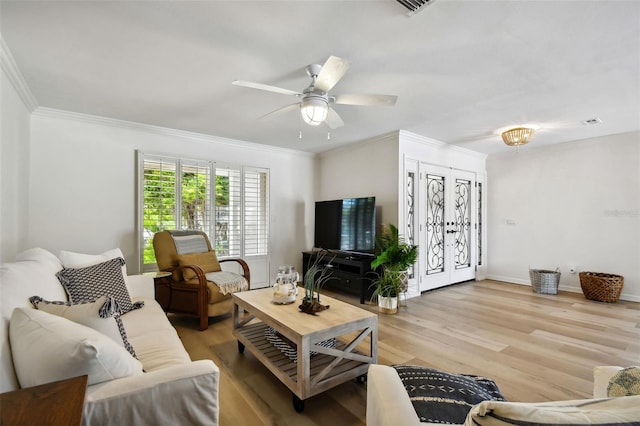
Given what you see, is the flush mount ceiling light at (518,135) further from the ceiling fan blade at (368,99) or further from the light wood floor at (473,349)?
the ceiling fan blade at (368,99)

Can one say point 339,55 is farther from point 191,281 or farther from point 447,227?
point 447,227

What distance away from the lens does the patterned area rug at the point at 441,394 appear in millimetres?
983

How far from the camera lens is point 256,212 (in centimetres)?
487

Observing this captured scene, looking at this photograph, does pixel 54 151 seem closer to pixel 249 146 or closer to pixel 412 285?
pixel 249 146

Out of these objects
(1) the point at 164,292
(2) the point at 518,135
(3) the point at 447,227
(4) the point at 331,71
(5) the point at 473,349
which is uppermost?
(2) the point at 518,135

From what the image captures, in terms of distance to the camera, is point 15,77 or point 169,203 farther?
point 169,203

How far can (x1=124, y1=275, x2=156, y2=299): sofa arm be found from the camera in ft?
8.84

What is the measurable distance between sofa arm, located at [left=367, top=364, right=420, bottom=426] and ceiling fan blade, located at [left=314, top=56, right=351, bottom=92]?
172cm

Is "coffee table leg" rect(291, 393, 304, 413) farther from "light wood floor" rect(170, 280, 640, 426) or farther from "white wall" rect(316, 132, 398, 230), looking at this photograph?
"white wall" rect(316, 132, 398, 230)

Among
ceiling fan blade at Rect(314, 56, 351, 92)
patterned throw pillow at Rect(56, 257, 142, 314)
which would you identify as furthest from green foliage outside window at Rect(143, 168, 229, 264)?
ceiling fan blade at Rect(314, 56, 351, 92)

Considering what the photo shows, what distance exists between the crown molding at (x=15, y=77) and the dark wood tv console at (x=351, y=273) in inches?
150

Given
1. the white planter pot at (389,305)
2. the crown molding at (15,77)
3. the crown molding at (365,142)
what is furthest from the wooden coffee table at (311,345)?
the crown molding at (365,142)

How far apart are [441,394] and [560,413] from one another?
0.63m

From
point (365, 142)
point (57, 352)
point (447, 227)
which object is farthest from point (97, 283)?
point (447, 227)
